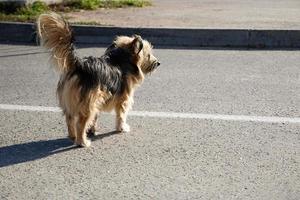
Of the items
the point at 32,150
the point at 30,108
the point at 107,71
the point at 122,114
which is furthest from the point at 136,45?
the point at 30,108

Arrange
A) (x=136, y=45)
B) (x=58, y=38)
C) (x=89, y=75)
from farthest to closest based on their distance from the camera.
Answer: (x=136, y=45), (x=89, y=75), (x=58, y=38)

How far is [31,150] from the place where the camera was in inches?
213

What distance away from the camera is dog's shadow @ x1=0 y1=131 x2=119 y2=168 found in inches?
204

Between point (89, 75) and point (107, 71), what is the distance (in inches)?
9.6

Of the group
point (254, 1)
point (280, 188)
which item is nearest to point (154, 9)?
point (254, 1)

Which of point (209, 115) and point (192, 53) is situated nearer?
point (209, 115)

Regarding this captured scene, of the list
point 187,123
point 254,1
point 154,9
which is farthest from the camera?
point 254,1

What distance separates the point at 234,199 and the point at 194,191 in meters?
0.33

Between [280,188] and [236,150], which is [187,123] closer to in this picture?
[236,150]

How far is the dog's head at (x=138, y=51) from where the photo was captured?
19.3 feet

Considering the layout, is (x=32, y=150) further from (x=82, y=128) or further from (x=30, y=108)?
(x=30, y=108)

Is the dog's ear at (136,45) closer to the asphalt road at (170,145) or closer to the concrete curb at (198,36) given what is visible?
the asphalt road at (170,145)

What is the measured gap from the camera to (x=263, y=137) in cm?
571

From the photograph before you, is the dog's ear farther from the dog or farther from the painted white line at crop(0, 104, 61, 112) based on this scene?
the painted white line at crop(0, 104, 61, 112)
